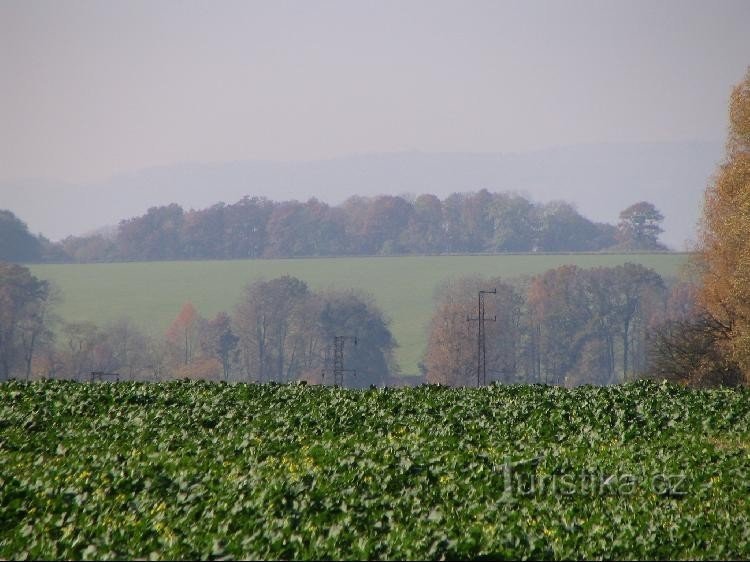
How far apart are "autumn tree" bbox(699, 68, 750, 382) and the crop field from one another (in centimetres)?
1850

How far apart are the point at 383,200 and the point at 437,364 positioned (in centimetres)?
7460

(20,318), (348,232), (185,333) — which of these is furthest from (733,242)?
(348,232)

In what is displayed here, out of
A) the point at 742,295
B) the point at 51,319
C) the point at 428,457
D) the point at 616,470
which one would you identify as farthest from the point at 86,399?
the point at 51,319

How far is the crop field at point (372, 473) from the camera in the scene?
1530cm

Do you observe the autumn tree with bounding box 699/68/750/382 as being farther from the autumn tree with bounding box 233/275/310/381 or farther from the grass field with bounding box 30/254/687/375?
the grass field with bounding box 30/254/687/375

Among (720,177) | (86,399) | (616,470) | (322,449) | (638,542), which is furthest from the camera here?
(720,177)

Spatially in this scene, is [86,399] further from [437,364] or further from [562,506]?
[437,364]

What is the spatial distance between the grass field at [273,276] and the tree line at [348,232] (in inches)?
336

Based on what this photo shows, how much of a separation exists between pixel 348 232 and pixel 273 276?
3265 centimetres

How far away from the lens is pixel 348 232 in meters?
175

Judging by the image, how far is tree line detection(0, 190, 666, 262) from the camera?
171 m

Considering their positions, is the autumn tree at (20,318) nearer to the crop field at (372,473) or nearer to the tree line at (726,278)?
the tree line at (726,278)

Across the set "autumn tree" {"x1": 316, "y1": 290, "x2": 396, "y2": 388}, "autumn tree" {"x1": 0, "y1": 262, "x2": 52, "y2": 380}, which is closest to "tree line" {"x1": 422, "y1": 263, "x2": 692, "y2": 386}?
"autumn tree" {"x1": 316, "y1": 290, "x2": 396, "y2": 388}

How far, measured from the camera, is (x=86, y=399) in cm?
2956
